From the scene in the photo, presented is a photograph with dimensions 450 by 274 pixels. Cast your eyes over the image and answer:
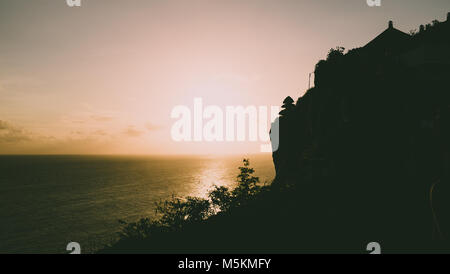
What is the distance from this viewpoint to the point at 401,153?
1538 cm

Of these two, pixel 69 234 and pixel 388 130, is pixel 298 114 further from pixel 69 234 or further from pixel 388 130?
pixel 69 234

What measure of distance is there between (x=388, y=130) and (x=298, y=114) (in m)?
18.2

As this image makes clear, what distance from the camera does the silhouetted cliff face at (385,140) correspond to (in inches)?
448

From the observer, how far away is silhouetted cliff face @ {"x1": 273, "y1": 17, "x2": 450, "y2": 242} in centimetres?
1138

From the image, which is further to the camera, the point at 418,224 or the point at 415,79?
the point at 415,79

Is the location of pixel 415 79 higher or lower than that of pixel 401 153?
higher

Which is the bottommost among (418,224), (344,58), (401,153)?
(418,224)

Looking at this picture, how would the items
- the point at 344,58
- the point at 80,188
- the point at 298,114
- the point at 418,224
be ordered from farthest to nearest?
the point at 80,188 → the point at 298,114 → the point at 344,58 → the point at 418,224

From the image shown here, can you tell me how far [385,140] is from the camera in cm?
1675

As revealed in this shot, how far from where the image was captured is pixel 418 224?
1014cm

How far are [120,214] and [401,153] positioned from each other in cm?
6002
